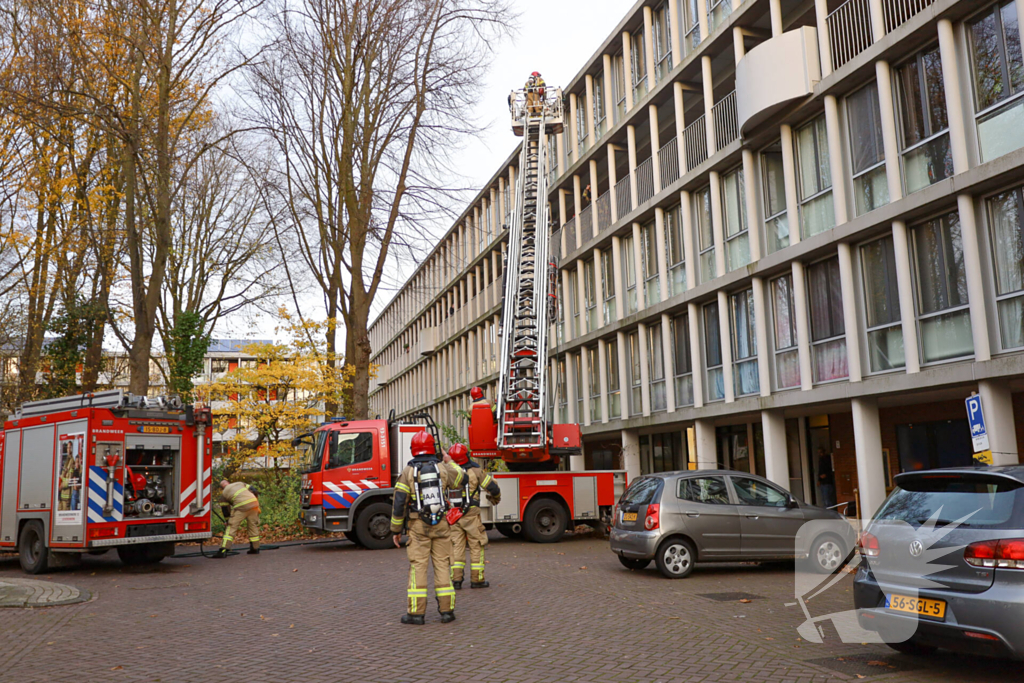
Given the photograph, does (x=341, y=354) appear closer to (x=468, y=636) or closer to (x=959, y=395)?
(x=959, y=395)

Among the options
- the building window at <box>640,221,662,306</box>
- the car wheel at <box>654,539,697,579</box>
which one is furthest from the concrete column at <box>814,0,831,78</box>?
the car wheel at <box>654,539,697,579</box>

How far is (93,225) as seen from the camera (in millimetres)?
20406

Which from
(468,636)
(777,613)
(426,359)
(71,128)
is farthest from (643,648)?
(426,359)

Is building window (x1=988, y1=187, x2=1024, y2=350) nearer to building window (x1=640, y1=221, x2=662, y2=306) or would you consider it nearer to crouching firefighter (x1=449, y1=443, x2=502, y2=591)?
crouching firefighter (x1=449, y1=443, x2=502, y2=591)

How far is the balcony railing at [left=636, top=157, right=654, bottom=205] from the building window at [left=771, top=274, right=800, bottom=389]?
633 cm

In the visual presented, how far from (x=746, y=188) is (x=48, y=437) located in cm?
1463

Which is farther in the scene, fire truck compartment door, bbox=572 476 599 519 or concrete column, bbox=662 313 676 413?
concrete column, bbox=662 313 676 413

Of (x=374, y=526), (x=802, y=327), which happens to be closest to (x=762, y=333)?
(x=802, y=327)

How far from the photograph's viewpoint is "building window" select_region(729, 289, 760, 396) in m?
18.8

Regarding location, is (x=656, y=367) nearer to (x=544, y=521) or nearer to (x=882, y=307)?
(x=544, y=521)

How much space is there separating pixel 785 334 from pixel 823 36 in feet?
19.4

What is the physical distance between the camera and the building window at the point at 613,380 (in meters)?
25.7

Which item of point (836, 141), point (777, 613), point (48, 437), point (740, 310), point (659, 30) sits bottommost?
point (777, 613)

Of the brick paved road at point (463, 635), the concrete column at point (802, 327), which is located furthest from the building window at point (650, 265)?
the brick paved road at point (463, 635)
